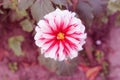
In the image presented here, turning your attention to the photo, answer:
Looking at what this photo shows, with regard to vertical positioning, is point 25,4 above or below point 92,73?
below

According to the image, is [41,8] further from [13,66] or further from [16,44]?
[13,66]

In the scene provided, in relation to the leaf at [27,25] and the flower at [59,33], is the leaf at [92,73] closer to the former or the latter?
the leaf at [27,25]

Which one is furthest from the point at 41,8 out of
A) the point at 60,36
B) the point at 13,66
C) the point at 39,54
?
the point at 13,66

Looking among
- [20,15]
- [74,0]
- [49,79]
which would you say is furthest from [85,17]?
[49,79]

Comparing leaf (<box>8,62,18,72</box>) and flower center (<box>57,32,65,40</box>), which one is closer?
flower center (<box>57,32,65,40</box>)

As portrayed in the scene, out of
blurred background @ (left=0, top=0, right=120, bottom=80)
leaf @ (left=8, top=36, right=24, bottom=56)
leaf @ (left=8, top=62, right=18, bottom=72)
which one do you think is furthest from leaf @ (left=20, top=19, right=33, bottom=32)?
leaf @ (left=8, top=62, right=18, bottom=72)

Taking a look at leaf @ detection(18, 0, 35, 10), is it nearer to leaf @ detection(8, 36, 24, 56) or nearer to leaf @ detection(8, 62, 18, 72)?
leaf @ detection(8, 36, 24, 56)

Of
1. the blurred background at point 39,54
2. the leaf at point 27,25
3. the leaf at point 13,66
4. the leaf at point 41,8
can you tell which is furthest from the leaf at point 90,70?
the leaf at point 41,8
